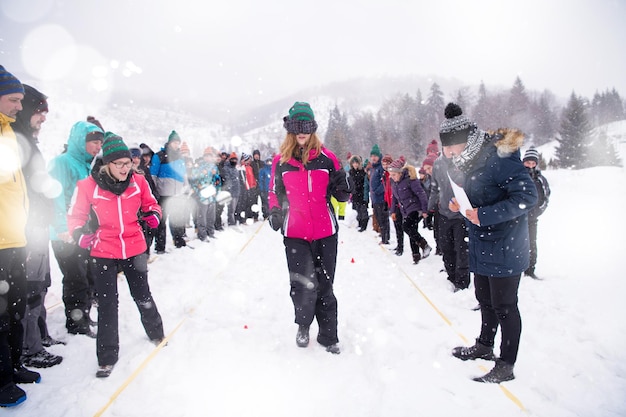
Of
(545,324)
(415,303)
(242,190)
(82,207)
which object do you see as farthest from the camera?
(242,190)

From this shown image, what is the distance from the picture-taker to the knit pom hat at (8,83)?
9.42ft

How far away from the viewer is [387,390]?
2908 mm

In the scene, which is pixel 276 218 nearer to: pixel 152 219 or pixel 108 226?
pixel 152 219

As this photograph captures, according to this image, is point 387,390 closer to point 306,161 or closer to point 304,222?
point 304,222

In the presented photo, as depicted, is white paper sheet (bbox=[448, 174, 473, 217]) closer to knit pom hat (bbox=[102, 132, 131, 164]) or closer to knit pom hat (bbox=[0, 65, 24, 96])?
knit pom hat (bbox=[102, 132, 131, 164])

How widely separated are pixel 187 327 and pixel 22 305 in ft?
5.70

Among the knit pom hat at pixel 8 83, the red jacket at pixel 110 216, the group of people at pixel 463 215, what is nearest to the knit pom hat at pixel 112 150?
the red jacket at pixel 110 216

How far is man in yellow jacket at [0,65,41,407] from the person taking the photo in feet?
9.19

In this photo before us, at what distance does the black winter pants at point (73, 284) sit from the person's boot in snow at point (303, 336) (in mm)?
2714

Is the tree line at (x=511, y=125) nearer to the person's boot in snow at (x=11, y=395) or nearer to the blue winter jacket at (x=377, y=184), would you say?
the blue winter jacket at (x=377, y=184)

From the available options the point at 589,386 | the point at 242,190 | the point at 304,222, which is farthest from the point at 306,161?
the point at 242,190

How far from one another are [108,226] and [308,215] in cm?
214

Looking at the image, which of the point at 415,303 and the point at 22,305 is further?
the point at 415,303

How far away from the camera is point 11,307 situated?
9.53 ft
